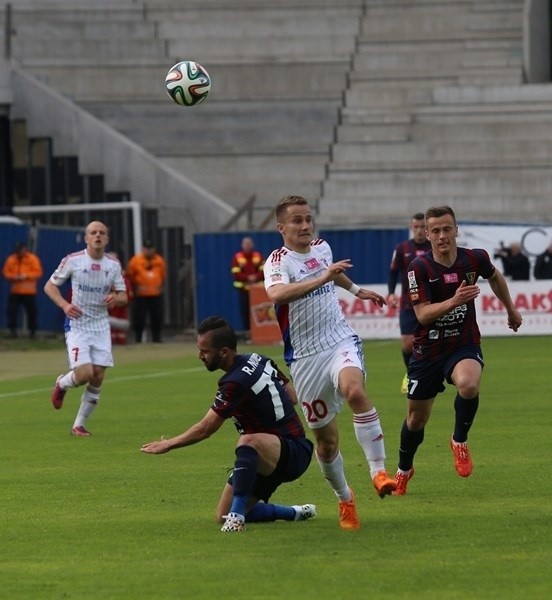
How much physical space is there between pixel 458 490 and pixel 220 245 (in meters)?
21.9

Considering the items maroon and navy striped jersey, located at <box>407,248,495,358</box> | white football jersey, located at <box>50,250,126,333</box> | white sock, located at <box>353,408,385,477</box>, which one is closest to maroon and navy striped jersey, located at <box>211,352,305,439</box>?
white sock, located at <box>353,408,385,477</box>

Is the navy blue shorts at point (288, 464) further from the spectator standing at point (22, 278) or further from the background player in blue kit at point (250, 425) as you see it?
the spectator standing at point (22, 278)

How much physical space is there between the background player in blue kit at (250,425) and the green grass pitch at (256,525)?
0.21 metres

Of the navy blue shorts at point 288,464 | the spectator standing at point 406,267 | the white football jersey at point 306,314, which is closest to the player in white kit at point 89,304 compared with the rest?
the spectator standing at point 406,267

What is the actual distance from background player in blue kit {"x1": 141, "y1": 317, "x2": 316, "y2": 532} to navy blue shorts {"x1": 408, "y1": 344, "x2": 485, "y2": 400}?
163cm

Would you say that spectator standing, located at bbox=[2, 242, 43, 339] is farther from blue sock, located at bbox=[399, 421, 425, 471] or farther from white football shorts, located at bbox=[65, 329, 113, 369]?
blue sock, located at bbox=[399, 421, 425, 471]

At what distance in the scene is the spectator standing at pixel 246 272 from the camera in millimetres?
30797

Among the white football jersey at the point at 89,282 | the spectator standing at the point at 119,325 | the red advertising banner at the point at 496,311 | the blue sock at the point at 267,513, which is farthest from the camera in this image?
the spectator standing at the point at 119,325

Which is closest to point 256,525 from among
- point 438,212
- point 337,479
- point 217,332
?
point 337,479

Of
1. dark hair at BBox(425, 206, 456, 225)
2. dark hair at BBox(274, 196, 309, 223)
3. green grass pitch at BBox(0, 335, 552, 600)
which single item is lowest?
green grass pitch at BBox(0, 335, 552, 600)

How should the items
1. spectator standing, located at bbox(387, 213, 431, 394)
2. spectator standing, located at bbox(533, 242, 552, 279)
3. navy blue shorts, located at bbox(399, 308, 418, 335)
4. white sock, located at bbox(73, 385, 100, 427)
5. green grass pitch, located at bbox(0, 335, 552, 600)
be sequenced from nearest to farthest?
green grass pitch, located at bbox(0, 335, 552, 600), white sock, located at bbox(73, 385, 100, 427), spectator standing, located at bbox(387, 213, 431, 394), navy blue shorts, located at bbox(399, 308, 418, 335), spectator standing, located at bbox(533, 242, 552, 279)

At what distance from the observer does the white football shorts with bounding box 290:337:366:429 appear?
→ 950cm

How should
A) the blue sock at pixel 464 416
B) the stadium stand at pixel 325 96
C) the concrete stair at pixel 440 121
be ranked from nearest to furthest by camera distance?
the blue sock at pixel 464 416 < the concrete stair at pixel 440 121 < the stadium stand at pixel 325 96

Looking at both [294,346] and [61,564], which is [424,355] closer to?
[294,346]
